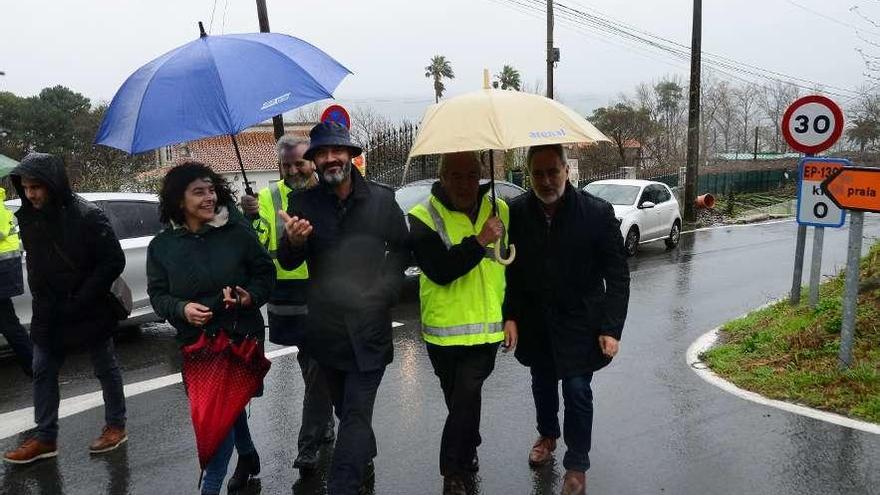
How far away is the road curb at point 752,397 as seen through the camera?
445cm

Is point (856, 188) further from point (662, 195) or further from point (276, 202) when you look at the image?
point (662, 195)

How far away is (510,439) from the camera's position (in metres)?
4.45

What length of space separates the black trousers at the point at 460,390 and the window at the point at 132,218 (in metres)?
4.78

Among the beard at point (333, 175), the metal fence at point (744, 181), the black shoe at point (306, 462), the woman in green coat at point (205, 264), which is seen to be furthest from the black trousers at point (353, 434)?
the metal fence at point (744, 181)

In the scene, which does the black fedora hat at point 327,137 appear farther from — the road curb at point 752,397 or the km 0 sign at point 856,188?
the km 0 sign at point 856,188

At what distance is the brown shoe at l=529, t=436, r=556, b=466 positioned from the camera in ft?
13.3

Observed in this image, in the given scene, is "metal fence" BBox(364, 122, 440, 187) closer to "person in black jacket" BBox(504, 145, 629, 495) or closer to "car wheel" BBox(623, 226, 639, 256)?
"car wheel" BBox(623, 226, 639, 256)

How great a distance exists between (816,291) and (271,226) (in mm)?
5322

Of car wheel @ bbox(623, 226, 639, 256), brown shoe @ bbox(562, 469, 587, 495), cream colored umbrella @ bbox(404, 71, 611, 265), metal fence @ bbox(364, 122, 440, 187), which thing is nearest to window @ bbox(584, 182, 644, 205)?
car wheel @ bbox(623, 226, 639, 256)

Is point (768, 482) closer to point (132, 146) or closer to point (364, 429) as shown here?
point (364, 429)

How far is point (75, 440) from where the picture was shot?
4.58m

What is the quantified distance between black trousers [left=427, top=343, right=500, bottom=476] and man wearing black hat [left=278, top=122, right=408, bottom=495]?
15.7 inches

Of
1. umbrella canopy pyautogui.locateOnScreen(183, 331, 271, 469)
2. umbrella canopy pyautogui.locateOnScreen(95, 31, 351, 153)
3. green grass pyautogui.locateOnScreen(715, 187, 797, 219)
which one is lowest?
green grass pyautogui.locateOnScreen(715, 187, 797, 219)

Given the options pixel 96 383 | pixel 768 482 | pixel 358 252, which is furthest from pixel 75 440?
pixel 768 482
